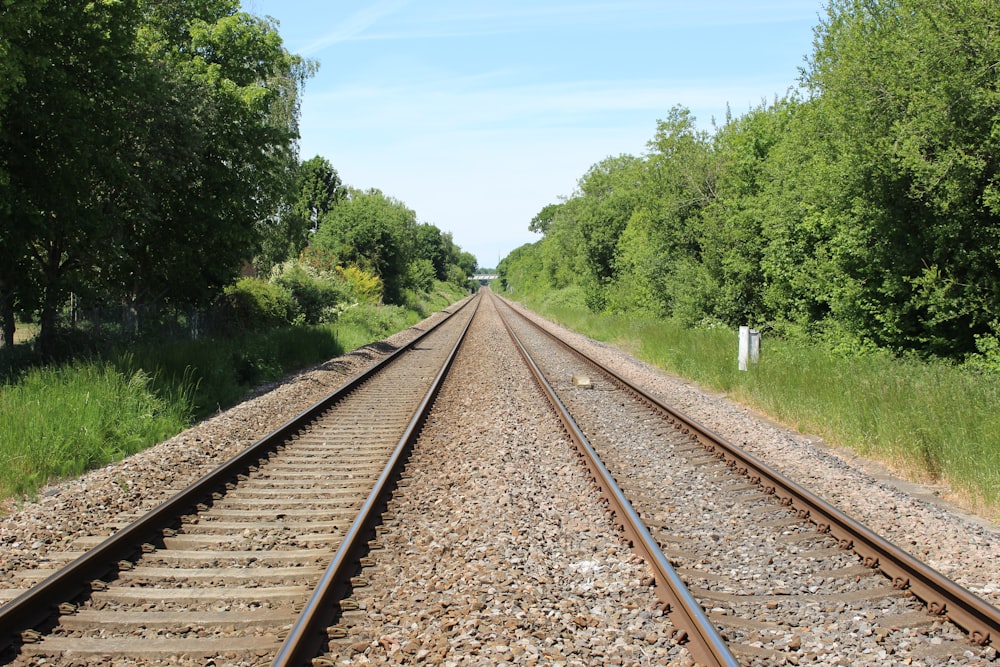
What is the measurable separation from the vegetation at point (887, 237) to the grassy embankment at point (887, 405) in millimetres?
36

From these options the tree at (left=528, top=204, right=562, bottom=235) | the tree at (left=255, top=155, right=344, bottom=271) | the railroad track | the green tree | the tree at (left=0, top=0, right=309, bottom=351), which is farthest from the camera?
→ the tree at (left=528, top=204, right=562, bottom=235)

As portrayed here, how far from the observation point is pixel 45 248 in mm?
12609

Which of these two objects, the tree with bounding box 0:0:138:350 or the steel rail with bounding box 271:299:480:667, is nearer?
the steel rail with bounding box 271:299:480:667

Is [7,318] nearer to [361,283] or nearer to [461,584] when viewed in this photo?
[461,584]

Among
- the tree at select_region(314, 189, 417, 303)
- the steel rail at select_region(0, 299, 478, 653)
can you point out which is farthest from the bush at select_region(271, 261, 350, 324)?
the steel rail at select_region(0, 299, 478, 653)

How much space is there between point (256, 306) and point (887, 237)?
17972mm

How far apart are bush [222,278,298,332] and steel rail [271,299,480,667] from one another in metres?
14.9

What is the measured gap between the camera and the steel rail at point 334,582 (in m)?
3.75

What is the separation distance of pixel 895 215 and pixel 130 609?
1186 cm

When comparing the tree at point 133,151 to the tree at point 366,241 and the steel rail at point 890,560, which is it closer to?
the steel rail at point 890,560

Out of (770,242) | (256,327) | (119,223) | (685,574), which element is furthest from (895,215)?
(256,327)

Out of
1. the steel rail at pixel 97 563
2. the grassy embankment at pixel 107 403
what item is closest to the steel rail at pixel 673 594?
the steel rail at pixel 97 563

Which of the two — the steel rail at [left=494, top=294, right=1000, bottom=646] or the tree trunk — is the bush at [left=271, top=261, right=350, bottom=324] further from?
the steel rail at [left=494, top=294, right=1000, bottom=646]

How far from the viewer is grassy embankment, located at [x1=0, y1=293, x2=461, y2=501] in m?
7.64
